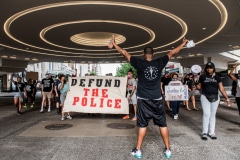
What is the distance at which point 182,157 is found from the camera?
4383mm

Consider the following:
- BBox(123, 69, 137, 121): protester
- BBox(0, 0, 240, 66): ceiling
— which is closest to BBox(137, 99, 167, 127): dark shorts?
BBox(123, 69, 137, 121): protester

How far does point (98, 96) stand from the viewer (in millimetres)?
9398

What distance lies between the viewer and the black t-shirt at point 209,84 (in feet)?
19.2

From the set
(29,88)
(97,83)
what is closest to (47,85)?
(97,83)

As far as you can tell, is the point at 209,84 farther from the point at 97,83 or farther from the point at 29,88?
the point at 29,88

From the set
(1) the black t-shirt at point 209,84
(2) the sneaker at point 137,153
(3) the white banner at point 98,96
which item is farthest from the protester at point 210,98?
(3) the white banner at point 98,96

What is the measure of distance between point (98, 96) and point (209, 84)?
4679mm

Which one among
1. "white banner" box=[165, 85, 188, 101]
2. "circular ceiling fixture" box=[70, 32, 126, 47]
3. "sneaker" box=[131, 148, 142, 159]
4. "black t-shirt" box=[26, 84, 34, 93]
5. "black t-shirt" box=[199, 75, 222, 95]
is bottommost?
"sneaker" box=[131, 148, 142, 159]

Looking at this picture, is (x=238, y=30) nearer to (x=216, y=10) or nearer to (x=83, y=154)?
(x=216, y=10)

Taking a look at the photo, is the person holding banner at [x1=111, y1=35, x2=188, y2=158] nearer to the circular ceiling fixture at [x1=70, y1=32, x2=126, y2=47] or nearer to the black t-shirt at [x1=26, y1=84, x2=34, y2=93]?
the black t-shirt at [x1=26, y1=84, x2=34, y2=93]

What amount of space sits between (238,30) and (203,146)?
42.0 feet

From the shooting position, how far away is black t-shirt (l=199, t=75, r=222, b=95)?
5.86 metres

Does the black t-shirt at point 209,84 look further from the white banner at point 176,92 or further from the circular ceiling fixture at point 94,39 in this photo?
the circular ceiling fixture at point 94,39

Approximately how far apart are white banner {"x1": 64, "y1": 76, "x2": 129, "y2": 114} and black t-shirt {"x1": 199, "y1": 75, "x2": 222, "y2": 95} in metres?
3.78
